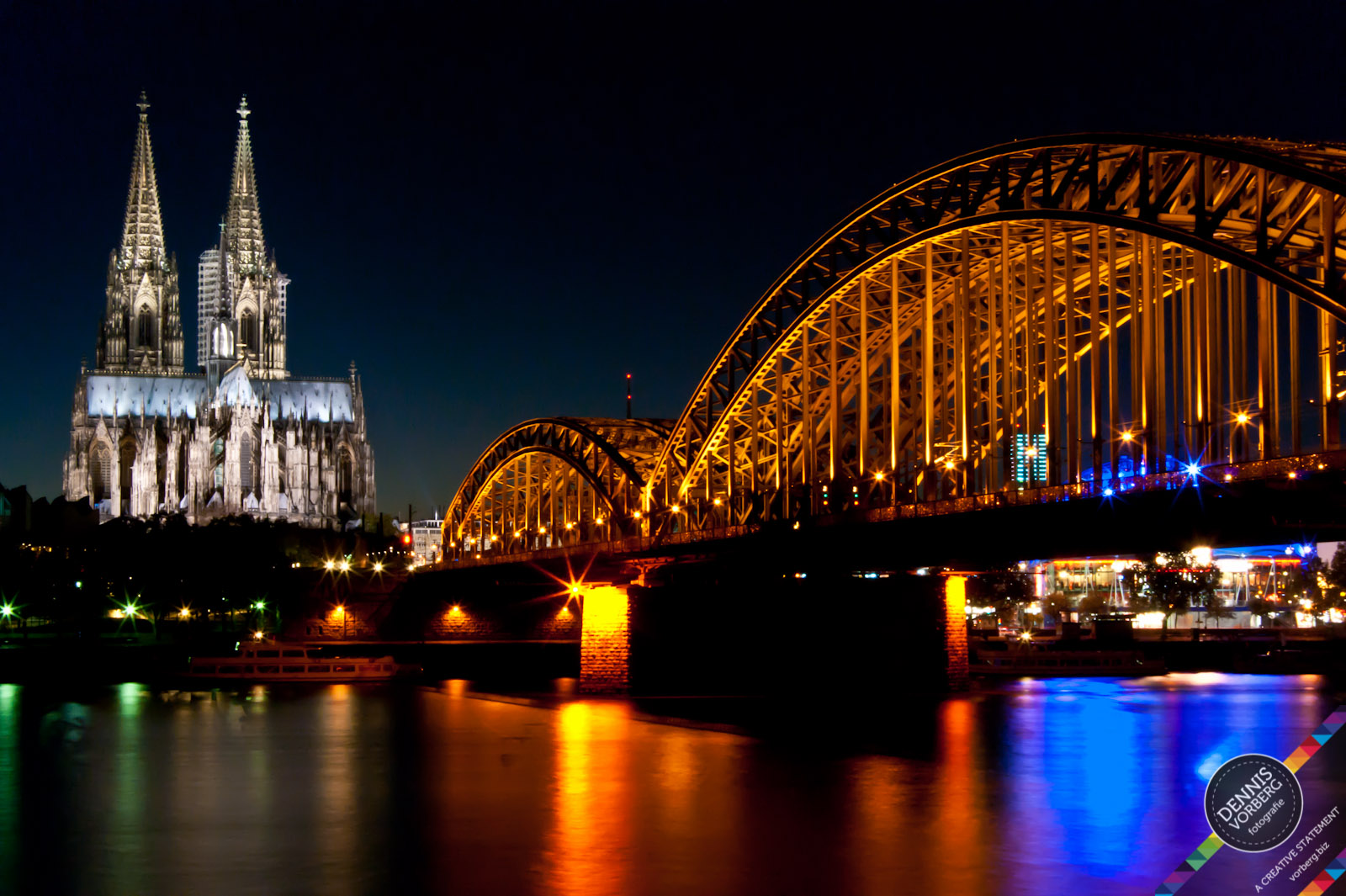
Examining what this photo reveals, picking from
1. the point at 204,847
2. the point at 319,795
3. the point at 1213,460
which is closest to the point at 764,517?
the point at 1213,460

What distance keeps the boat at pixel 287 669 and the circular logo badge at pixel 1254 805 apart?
56390 millimetres

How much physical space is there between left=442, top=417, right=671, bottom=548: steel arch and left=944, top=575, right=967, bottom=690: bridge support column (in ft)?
79.7

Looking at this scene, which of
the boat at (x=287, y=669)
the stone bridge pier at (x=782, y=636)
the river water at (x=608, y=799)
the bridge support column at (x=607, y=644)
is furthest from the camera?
the boat at (x=287, y=669)

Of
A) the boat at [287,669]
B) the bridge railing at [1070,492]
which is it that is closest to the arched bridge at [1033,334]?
the bridge railing at [1070,492]

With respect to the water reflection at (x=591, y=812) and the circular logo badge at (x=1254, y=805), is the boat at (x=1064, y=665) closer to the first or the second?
the water reflection at (x=591, y=812)

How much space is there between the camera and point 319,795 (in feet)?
118

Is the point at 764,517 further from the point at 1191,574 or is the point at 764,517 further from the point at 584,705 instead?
the point at 1191,574

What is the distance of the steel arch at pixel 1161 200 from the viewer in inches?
1469

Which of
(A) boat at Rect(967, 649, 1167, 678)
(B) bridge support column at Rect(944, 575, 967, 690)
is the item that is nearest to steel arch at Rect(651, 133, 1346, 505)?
(B) bridge support column at Rect(944, 575, 967, 690)

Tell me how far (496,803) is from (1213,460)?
1961 centimetres

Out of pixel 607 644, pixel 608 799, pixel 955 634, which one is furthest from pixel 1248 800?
pixel 607 644

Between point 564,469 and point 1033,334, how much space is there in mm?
72139

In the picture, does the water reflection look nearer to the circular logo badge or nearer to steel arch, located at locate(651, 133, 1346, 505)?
the circular logo badge

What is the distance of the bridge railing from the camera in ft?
120
